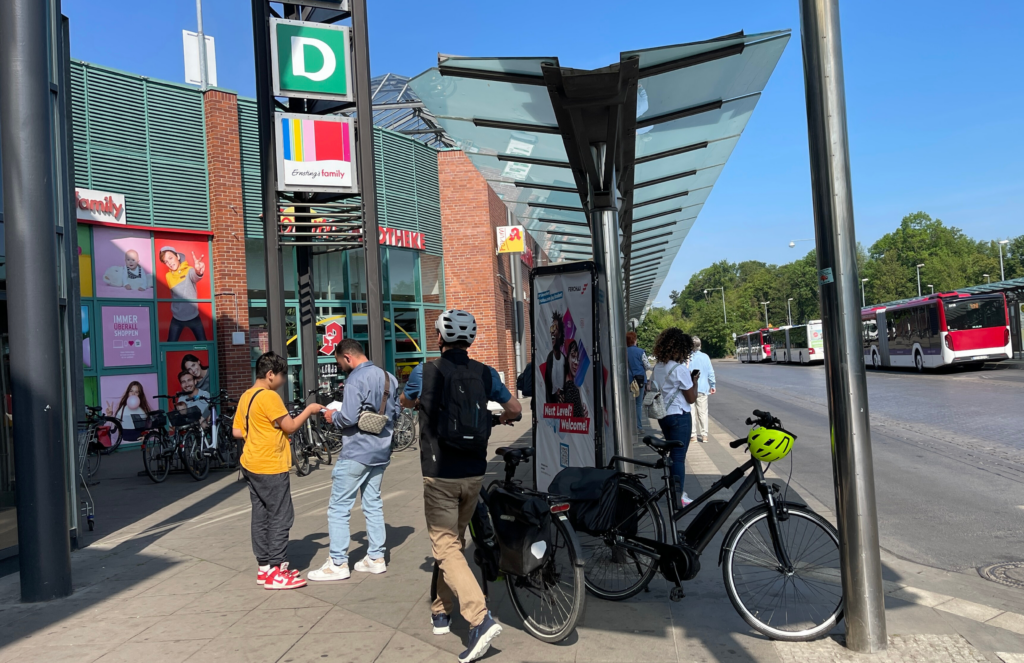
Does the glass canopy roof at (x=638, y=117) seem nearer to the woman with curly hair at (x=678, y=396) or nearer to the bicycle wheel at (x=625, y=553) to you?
the woman with curly hair at (x=678, y=396)

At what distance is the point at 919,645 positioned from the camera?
3.81 m

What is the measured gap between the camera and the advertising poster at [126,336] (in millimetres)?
15812

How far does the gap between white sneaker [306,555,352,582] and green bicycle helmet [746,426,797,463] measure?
122 inches

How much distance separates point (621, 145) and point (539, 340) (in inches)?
81.7

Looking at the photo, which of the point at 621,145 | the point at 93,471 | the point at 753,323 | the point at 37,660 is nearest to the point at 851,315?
the point at 621,145

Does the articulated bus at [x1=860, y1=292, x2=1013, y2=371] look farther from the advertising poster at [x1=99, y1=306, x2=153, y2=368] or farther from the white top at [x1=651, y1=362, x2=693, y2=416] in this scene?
the advertising poster at [x1=99, y1=306, x2=153, y2=368]

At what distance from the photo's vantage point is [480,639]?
12.7 ft

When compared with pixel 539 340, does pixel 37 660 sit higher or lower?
lower

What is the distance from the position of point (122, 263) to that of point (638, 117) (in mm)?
12996

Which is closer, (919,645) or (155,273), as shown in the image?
(919,645)

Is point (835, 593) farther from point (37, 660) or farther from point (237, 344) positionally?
point (237, 344)

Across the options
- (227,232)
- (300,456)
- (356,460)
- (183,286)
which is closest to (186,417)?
(300,456)

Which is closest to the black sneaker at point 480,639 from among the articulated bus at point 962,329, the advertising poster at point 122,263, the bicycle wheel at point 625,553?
the bicycle wheel at point 625,553

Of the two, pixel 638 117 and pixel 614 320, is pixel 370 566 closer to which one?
pixel 614 320
